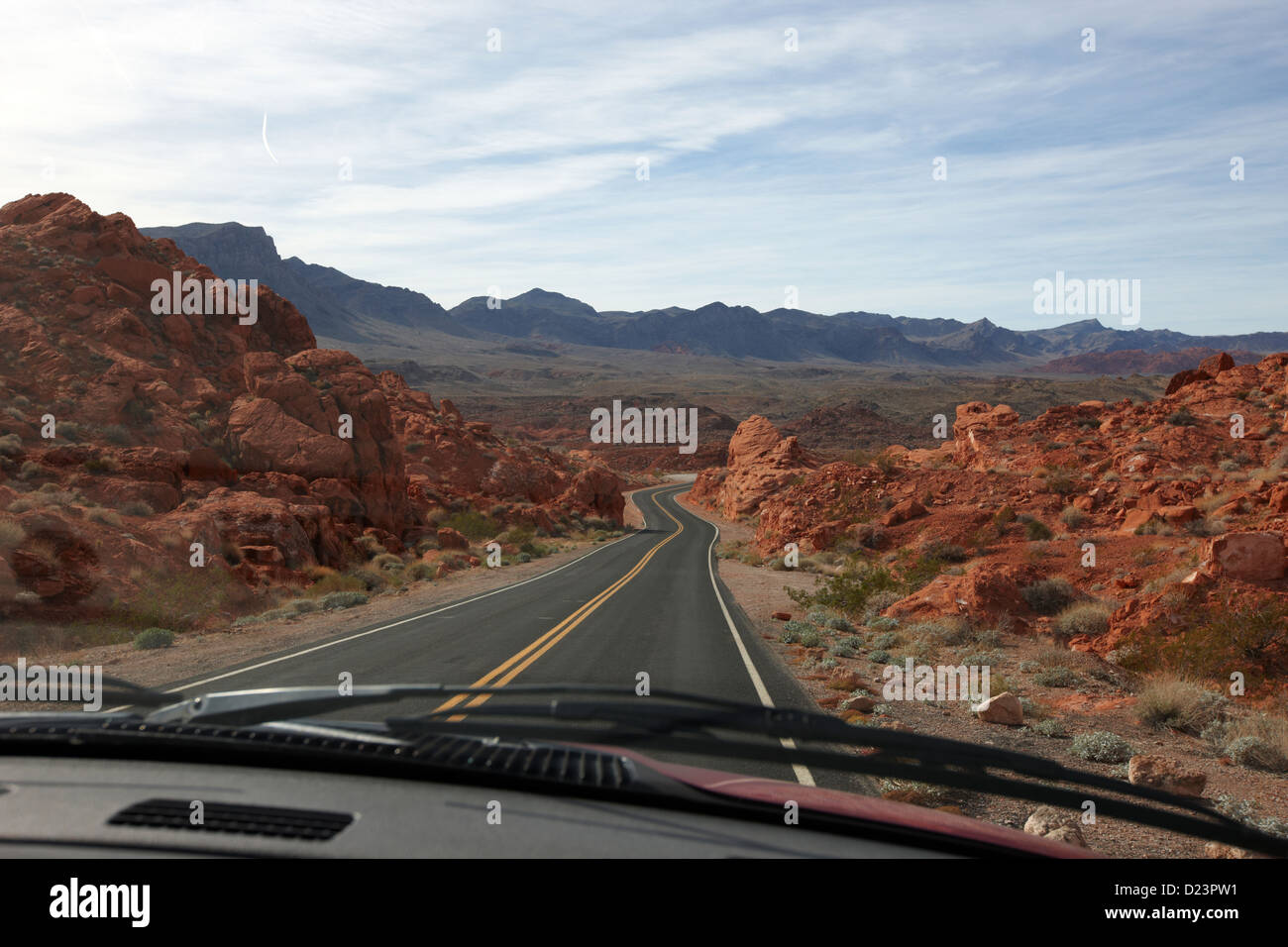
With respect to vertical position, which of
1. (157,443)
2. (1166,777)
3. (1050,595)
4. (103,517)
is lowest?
(1050,595)

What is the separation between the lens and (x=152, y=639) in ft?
42.2

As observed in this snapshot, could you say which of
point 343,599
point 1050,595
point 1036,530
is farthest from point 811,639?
point 343,599

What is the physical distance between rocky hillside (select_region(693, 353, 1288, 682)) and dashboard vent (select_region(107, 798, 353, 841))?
37.7 feet

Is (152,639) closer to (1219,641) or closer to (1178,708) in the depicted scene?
(1178,708)

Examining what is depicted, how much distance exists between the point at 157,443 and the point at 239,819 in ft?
80.2

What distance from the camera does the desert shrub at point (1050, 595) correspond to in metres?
14.4

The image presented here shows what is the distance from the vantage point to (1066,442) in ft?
100

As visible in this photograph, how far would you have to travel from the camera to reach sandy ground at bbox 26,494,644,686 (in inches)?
428

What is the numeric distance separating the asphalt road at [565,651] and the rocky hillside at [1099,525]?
4523mm

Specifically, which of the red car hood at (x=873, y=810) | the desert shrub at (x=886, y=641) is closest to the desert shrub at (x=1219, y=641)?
the desert shrub at (x=886, y=641)

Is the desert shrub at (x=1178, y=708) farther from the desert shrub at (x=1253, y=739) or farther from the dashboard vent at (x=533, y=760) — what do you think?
the dashboard vent at (x=533, y=760)

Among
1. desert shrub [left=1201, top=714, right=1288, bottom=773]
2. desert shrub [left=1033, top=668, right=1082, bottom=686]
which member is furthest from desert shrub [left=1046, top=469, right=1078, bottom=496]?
desert shrub [left=1201, top=714, right=1288, bottom=773]

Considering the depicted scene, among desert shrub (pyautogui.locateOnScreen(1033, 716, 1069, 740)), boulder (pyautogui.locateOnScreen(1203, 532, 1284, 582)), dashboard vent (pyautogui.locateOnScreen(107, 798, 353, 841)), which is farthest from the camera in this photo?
boulder (pyautogui.locateOnScreen(1203, 532, 1284, 582))

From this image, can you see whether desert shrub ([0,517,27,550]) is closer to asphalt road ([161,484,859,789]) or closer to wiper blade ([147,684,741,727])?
asphalt road ([161,484,859,789])
